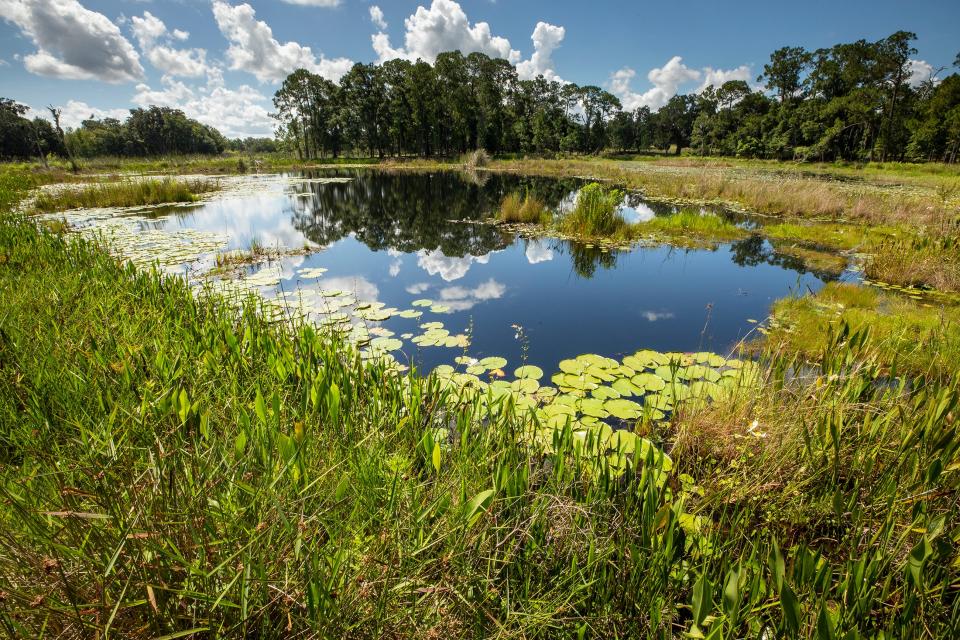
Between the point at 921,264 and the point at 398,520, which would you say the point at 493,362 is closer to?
the point at 398,520

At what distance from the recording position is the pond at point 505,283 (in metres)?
4.80

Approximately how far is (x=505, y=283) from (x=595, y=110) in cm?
6691

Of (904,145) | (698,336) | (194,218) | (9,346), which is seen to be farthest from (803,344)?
(904,145)

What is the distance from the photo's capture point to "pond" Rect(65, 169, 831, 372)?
480 cm

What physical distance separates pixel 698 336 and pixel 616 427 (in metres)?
2.51

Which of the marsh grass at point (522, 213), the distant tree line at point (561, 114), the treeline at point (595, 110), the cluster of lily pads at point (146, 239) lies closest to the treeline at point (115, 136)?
the distant tree line at point (561, 114)

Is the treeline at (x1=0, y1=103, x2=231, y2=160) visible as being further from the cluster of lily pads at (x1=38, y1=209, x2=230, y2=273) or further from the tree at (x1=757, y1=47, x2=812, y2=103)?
the tree at (x1=757, y1=47, x2=812, y2=103)

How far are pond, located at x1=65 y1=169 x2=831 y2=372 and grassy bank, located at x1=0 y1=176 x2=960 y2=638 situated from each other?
6.00 ft

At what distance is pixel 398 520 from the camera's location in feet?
4.54

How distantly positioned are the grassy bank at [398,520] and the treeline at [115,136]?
80.3 meters

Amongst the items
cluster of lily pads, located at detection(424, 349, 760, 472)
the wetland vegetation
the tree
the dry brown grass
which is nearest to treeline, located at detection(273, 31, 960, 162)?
the tree

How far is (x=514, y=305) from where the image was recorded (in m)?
5.96

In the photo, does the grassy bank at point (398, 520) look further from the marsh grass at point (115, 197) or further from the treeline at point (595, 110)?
the treeline at point (595, 110)

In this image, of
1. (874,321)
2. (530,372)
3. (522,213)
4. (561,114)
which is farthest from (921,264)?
(561,114)
